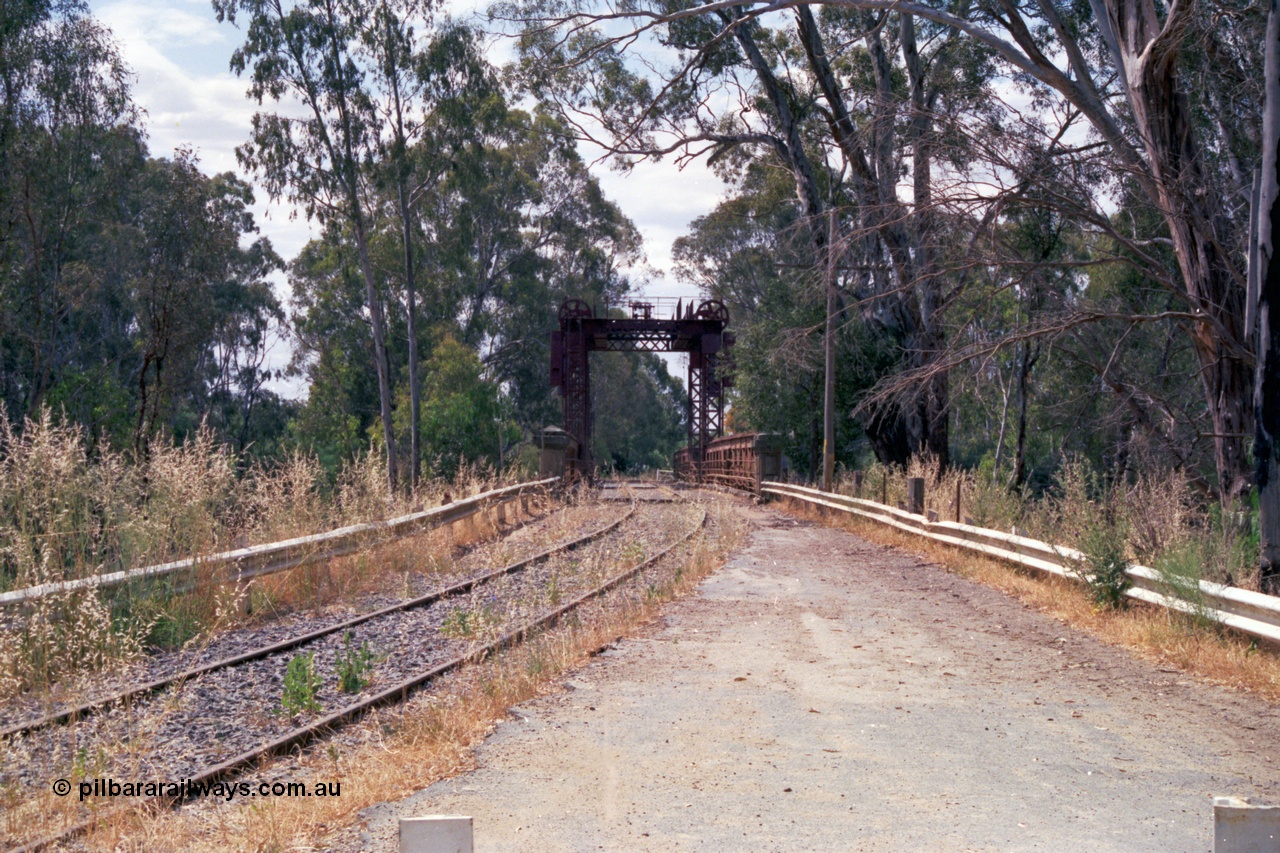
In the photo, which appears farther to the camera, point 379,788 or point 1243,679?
point 1243,679

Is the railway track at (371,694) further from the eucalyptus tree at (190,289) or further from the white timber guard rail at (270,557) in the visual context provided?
the eucalyptus tree at (190,289)

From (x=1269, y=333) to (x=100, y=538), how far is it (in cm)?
953

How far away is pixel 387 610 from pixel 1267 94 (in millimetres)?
8723

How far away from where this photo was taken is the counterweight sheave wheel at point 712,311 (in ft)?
140

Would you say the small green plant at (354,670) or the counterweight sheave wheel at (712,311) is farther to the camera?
the counterweight sheave wheel at (712,311)

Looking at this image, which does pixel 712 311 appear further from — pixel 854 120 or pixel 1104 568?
pixel 1104 568

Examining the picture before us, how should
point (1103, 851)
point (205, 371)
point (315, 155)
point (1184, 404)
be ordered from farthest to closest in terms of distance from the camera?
point (205, 371) < point (315, 155) < point (1184, 404) < point (1103, 851)

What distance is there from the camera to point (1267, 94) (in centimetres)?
909

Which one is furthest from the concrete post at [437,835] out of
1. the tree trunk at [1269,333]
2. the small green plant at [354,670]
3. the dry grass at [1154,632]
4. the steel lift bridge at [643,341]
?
the steel lift bridge at [643,341]

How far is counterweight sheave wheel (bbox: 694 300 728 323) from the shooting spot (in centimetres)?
4272

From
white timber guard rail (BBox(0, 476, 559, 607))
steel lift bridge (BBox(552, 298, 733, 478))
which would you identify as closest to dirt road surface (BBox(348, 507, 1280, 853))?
white timber guard rail (BBox(0, 476, 559, 607))

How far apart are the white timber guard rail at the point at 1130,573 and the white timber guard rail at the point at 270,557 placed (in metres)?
6.81

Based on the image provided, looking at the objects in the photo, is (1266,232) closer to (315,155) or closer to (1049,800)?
(1049,800)

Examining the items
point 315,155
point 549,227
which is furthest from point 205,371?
point 315,155
